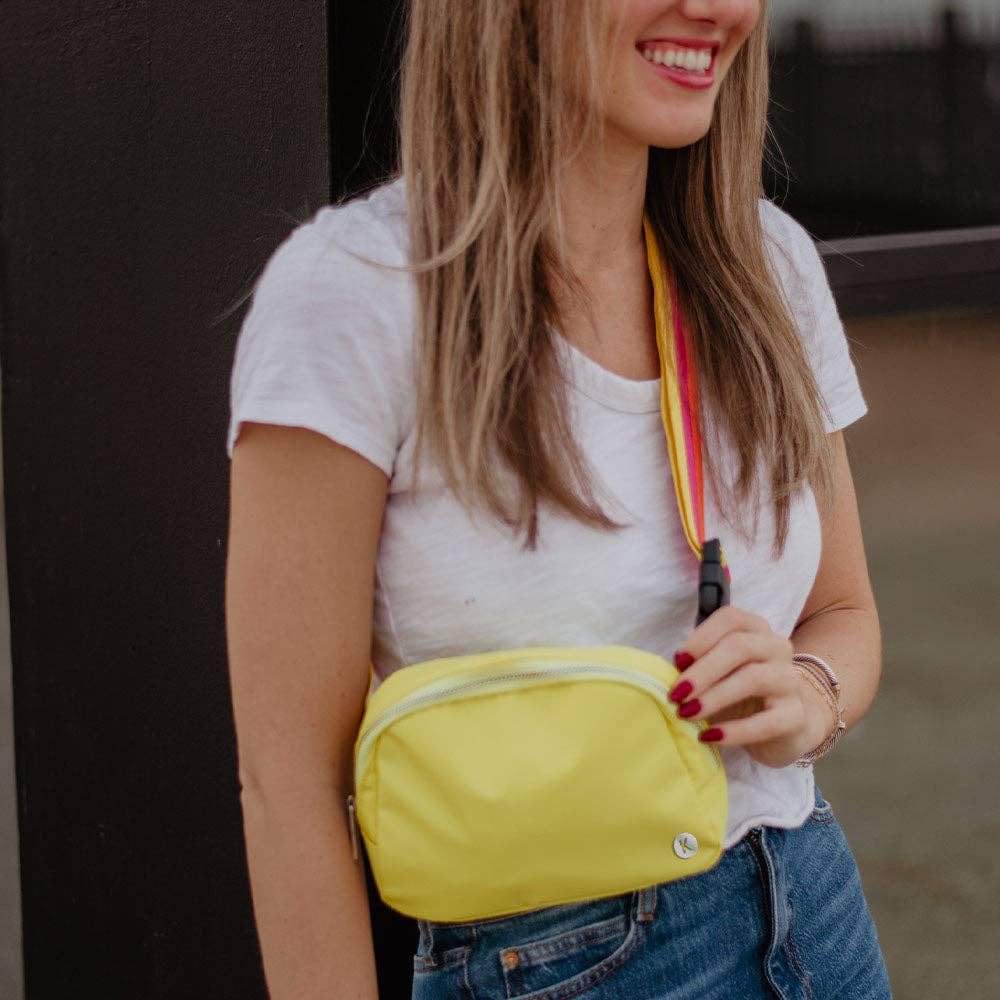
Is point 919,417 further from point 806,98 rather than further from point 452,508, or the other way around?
point 452,508

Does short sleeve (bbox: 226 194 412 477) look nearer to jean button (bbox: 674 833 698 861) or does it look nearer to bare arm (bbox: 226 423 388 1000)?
bare arm (bbox: 226 423 388 1000)

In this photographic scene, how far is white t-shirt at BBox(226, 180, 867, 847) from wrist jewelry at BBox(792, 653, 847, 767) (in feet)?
0.19

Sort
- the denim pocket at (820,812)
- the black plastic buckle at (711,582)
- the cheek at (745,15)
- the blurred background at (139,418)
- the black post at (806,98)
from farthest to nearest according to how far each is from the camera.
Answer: the black post at (806,98)
the blurred background at (139,418)
the denim pocket at (820,812)
the cheek at (745,15)
the black plastic buckle at (711,582)

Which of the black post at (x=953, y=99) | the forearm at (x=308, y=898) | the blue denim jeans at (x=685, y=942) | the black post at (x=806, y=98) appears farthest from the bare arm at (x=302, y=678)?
the black post at (x=953, y=99)

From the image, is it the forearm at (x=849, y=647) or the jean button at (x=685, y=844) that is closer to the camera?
the jean button at (x=685, y=844)

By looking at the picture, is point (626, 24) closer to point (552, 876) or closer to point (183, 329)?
point (552, 876)

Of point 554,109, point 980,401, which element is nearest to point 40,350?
point 554,109

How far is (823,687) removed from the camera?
1.49 m

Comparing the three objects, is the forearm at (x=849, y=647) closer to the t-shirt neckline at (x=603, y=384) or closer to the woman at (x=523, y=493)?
the woman at (x=523, y=493)

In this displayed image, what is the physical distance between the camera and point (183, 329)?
2.08m

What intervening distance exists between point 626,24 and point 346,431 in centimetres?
47

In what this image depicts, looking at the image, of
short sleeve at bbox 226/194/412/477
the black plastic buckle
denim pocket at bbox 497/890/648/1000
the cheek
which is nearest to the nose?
the cheek

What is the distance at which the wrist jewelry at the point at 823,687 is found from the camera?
148 centimetres

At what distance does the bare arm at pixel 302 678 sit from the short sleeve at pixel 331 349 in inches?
0.7
